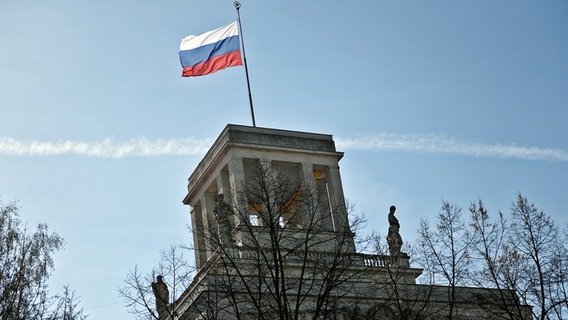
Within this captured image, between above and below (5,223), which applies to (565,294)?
below

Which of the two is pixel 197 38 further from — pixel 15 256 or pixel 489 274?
pixel 489 274

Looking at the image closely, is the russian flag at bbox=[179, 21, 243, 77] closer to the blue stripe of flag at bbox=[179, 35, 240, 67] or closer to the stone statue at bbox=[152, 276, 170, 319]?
the blue stripe of flag at bbox=[179, 35, 240, 67]

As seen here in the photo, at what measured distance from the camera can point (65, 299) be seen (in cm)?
3331

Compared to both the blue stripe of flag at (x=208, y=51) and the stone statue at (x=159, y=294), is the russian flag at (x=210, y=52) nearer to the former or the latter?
the blue stripe of flag at (x=208, y=51)

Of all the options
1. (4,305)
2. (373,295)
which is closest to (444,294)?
(373,295)

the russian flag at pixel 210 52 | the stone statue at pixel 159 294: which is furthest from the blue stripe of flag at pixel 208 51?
the stone statue at pixel 159 294

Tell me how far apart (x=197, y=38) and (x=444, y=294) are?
64.1ft

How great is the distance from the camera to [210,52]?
52406mm

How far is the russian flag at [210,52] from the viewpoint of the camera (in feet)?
170

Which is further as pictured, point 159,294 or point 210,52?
point 210,52

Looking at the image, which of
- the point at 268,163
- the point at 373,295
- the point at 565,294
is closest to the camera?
the point at 565,294

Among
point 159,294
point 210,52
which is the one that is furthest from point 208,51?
point 159,294

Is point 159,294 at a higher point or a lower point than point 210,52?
lower

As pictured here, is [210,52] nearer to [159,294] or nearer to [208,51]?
[208,51]
